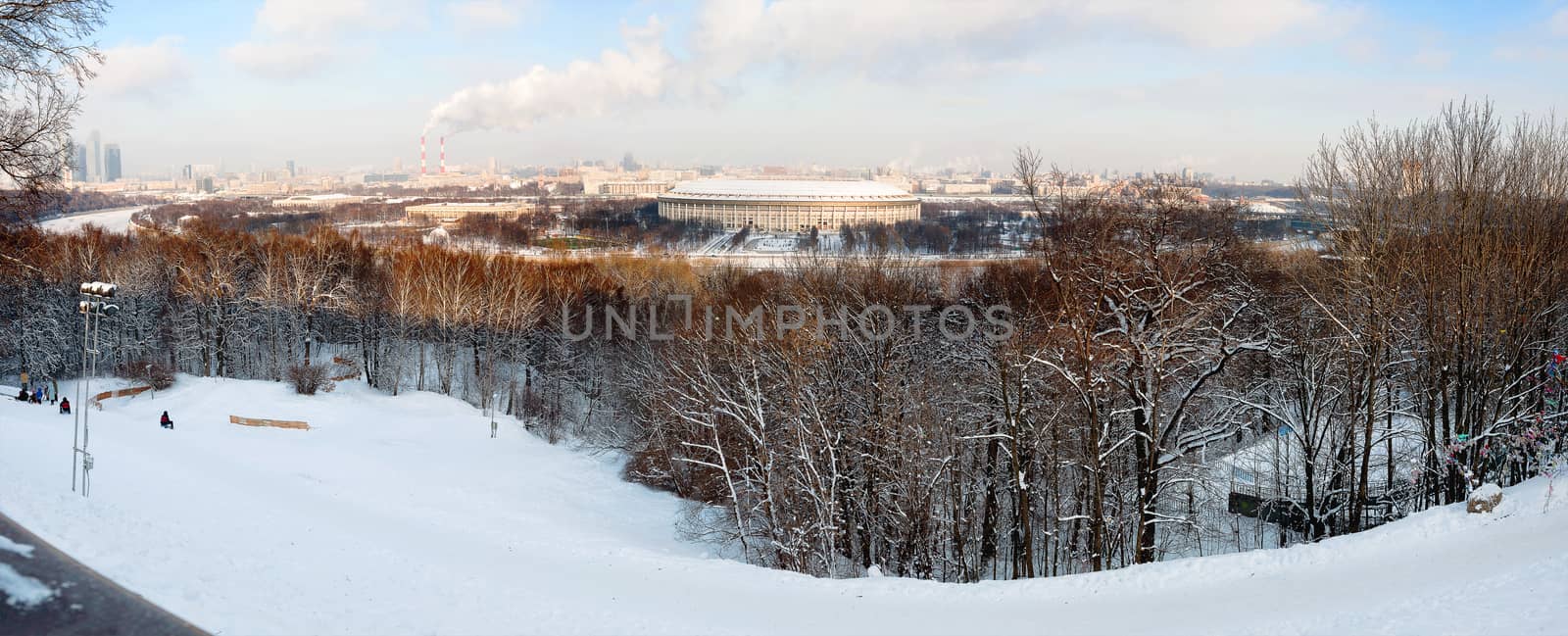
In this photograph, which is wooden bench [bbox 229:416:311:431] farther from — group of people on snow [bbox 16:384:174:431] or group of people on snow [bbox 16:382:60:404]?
group of people on snow [bbox 16:382:60:404]

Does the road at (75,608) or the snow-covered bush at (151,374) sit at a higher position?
the road at (75,608)

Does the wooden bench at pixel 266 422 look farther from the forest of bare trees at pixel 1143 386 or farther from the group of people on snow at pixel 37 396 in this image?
the forest of bare trees at pixel 1143 386

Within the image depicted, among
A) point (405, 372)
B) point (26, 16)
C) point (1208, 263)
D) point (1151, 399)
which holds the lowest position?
point (405, 372)

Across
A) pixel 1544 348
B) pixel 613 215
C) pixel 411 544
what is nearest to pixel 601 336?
pixel 411 544

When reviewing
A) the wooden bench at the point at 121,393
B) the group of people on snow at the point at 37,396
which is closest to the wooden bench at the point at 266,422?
the wooden bench at the point at 121,393

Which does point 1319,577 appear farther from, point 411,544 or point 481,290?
point 481,290
